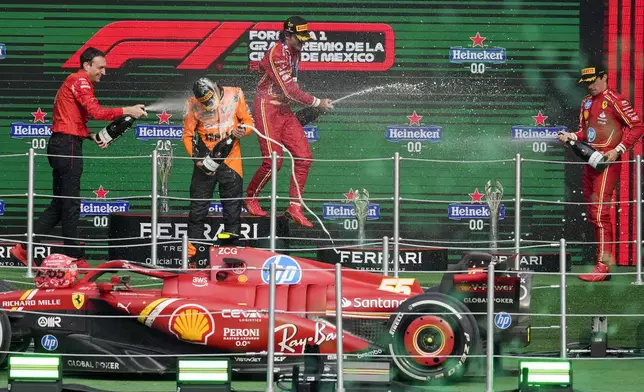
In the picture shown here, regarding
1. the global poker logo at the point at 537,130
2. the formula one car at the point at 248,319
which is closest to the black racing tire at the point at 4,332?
the formula one car at the point at 248,319

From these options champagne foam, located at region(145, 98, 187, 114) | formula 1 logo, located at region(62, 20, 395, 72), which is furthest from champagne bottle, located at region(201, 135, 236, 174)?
formula 1 logo, located at region(62, 20, 395, 72)

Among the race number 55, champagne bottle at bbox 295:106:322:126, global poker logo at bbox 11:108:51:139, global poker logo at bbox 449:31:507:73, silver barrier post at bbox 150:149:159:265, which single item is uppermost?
global poker logo at bbox 449:31:507:73

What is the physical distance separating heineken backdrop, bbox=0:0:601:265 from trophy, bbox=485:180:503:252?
0.57 feet

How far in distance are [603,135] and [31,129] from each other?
5991 mm

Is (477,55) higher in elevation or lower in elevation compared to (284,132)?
higher

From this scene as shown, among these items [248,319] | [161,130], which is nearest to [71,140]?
[161,130]

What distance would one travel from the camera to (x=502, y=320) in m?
11.1

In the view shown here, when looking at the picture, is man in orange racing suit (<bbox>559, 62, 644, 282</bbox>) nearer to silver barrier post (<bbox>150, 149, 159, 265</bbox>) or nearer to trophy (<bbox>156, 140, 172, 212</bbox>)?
silver barrier post (<bbox>150, 149, 159, 265</bbox>)

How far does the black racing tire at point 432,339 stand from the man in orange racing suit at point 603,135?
3.86 m

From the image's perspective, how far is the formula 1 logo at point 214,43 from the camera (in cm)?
1582

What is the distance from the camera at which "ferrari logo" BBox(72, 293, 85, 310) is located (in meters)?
11.1

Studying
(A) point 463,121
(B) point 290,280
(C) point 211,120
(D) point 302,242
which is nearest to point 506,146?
(A) point 463,121

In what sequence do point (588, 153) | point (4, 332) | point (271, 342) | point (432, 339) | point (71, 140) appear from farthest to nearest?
1. point (588, 153)
2. point (71, 140)
3. point (4, 332)
4. point (432, 339)
5. point (271, 342)

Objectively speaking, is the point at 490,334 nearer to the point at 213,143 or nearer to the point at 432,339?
the point at 432,339
